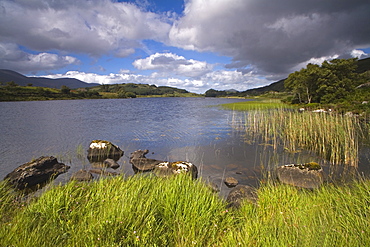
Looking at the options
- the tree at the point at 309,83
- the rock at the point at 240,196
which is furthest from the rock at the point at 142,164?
the tree at the point at 309,83

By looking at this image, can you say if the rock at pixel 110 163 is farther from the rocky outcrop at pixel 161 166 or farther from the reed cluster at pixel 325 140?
the reed cluster at pixel 325 140

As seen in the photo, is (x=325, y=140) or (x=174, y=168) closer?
(x=174, y=168)

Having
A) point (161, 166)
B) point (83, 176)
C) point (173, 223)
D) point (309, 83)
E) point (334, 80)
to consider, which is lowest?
point (83, 176)

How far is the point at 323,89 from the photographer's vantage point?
56812 mm

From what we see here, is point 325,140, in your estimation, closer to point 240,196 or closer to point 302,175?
point 302,175

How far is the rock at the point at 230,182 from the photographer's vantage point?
1089cm

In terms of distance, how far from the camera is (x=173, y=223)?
523 centimetres

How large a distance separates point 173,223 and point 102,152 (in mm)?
12809

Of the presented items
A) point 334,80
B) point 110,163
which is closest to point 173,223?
point 110,163

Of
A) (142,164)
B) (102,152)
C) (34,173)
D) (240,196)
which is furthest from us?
(102,152)

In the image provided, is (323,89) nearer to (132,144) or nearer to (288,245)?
(132,144)

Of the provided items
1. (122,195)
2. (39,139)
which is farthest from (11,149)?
(122,195)

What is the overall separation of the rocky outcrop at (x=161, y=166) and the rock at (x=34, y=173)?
494cm

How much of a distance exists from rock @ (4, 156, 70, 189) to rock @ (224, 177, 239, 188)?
9.68 meters
